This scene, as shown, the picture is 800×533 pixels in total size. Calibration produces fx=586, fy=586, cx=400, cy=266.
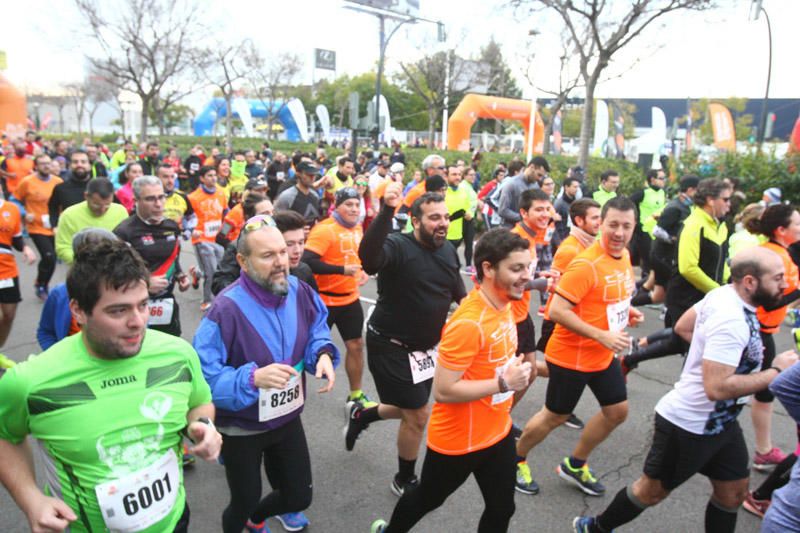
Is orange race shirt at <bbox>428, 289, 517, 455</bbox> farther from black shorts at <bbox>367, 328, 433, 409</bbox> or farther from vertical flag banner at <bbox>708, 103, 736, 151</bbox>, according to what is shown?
vertical flag banner at <bbox>708, 103, 736, 151</bbox>

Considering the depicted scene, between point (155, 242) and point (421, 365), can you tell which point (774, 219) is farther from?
point (155, 242)

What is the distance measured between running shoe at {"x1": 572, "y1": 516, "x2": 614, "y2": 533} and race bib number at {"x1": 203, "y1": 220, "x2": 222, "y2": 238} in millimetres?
6109

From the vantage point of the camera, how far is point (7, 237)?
18.2 feet

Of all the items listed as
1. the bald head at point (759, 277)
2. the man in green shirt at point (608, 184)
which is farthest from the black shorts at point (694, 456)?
the man in green shirt at point (608, 184)

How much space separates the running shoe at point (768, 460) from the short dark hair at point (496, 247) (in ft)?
9.56

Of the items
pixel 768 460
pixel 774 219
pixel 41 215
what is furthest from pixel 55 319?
pixel 41 215

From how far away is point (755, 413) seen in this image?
420 centimetres

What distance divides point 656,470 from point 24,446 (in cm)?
276

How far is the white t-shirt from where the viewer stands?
2.71m

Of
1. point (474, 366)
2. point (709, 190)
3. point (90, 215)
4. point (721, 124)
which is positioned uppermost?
point (721, 124)

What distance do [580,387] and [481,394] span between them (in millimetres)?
1375

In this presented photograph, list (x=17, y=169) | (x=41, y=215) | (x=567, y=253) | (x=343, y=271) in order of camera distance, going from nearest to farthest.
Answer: (x=567, y=253) < (x=343, y=271) < (x=41, y=215) < (x=17, y=169)

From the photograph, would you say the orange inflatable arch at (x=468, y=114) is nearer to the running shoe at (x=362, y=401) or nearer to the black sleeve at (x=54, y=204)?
the black sleeve at (x=54, y=204)

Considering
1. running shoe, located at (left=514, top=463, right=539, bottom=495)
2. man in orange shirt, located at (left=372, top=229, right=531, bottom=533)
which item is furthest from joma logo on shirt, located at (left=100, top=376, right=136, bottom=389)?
running shoe, located at (left=514, top=463, right=539, bottom=495)
